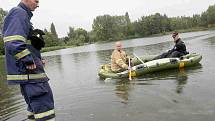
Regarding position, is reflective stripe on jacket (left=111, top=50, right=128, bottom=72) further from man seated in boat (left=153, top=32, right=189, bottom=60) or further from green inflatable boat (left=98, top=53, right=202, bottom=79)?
man seated in boat (left=153, top=32, right=189, bottom=60)

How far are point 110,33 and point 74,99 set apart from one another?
97.6 meters

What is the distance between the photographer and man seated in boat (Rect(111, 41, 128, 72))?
576 inches

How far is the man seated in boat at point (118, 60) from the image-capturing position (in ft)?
48.0

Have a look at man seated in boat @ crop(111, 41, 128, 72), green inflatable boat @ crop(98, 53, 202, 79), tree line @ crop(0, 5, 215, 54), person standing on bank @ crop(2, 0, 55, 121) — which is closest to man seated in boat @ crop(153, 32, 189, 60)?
green inflatable boat @ crop(98, 53, 202, 79)

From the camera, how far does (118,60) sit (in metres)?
14.7

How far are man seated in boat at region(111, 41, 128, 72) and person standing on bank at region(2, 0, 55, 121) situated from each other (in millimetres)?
9428

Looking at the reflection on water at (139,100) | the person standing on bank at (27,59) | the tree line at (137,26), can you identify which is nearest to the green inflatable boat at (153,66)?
the reflection on water at (139,100)

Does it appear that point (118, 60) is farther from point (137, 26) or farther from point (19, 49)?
point (137, 26)

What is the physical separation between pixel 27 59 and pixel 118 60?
1000 cm

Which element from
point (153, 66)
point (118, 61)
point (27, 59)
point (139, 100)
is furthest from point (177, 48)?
point (27, 59)

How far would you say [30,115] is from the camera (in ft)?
19.0

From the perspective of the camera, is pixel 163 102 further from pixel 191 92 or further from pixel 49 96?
pixel 49 96

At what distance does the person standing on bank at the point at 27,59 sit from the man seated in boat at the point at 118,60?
9.43 meters

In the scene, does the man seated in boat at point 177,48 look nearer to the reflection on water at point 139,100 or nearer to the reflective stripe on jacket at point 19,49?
the reflection on water at point 139,100
